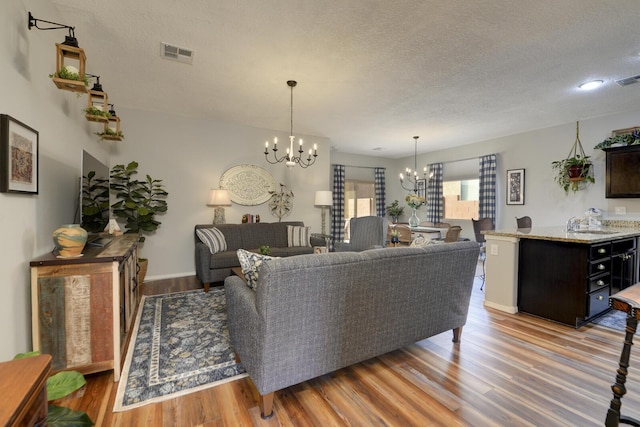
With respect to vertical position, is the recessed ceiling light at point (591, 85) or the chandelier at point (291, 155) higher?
the recessed ceiling light at point (591, 85)

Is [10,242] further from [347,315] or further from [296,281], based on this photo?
[347,315]

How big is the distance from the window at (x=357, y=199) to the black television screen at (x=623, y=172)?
15.8 feet

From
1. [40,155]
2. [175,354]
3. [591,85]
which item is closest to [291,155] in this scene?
[40,155]

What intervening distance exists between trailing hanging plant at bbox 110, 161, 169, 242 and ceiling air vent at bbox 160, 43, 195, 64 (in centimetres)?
201

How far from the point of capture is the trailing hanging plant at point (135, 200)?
13.4 feet

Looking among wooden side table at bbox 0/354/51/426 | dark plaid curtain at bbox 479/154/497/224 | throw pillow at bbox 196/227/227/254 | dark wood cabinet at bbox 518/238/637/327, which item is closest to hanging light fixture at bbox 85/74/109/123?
throw pillow at bbox 196/227/227/254

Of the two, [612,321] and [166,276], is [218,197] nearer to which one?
[166,276]

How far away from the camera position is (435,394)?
180 cm

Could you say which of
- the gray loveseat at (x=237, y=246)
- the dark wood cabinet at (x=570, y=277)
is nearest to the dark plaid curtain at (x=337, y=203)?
the gray loveseat at (x=237, y=246)

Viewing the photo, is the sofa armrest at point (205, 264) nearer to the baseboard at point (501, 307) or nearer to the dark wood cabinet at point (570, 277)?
the baseboard at point (501, 307)

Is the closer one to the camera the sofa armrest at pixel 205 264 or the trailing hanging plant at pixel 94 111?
the trailing hanging plant at pixel 94 111


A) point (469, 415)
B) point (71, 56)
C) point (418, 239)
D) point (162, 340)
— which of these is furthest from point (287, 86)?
point (469, 415)

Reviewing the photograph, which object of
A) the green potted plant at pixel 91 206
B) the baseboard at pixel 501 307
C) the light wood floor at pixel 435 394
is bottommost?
the light wood floor at pixel 435 394

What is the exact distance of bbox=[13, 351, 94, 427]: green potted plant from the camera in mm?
877
